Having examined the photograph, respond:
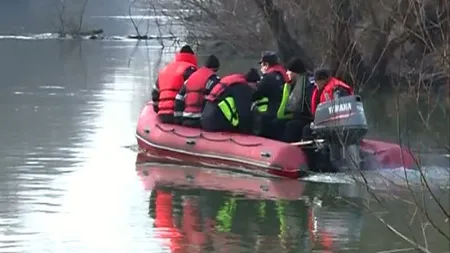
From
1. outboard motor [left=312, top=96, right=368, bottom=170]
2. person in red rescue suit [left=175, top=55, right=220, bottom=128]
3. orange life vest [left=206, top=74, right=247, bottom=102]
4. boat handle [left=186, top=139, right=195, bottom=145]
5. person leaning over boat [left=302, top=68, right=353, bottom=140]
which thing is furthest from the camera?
person in red rescue suit [left=175, top=55, right=220, bottom=128]

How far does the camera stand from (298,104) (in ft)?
41.0

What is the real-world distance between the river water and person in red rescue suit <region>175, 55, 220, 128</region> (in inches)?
27.8

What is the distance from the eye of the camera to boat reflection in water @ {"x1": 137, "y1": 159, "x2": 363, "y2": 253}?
888 cm

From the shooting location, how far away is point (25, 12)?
3282 inches

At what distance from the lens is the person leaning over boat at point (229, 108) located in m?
12.8

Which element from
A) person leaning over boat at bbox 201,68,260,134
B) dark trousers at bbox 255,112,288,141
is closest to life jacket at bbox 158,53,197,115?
person leaning over boat at bbox 201,68,260,134

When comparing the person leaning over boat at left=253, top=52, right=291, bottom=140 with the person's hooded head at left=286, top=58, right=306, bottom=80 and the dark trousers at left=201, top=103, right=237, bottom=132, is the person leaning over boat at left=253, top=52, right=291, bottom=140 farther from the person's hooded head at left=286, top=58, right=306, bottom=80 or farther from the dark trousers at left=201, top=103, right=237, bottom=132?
the dark trousers at left=201, top=103, right=237, bottom=132

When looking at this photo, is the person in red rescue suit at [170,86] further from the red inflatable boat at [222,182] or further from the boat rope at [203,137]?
the red inflatable boat at [222,182]

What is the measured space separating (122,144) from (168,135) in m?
1.53

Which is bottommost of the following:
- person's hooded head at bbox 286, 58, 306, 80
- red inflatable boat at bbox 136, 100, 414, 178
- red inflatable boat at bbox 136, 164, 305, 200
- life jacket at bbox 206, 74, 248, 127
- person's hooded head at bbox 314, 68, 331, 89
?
red inflatable boat at bbox 136, 164, 305, 200

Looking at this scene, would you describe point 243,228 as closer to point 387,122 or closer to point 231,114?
point 231,114

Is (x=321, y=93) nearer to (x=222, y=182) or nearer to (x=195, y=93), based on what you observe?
(x=222, y=182)

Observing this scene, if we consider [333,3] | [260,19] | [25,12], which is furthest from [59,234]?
[25,12]

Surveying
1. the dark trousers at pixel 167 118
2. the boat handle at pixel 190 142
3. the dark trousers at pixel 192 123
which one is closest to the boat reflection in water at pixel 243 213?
the boat handle at pixel 190 142
